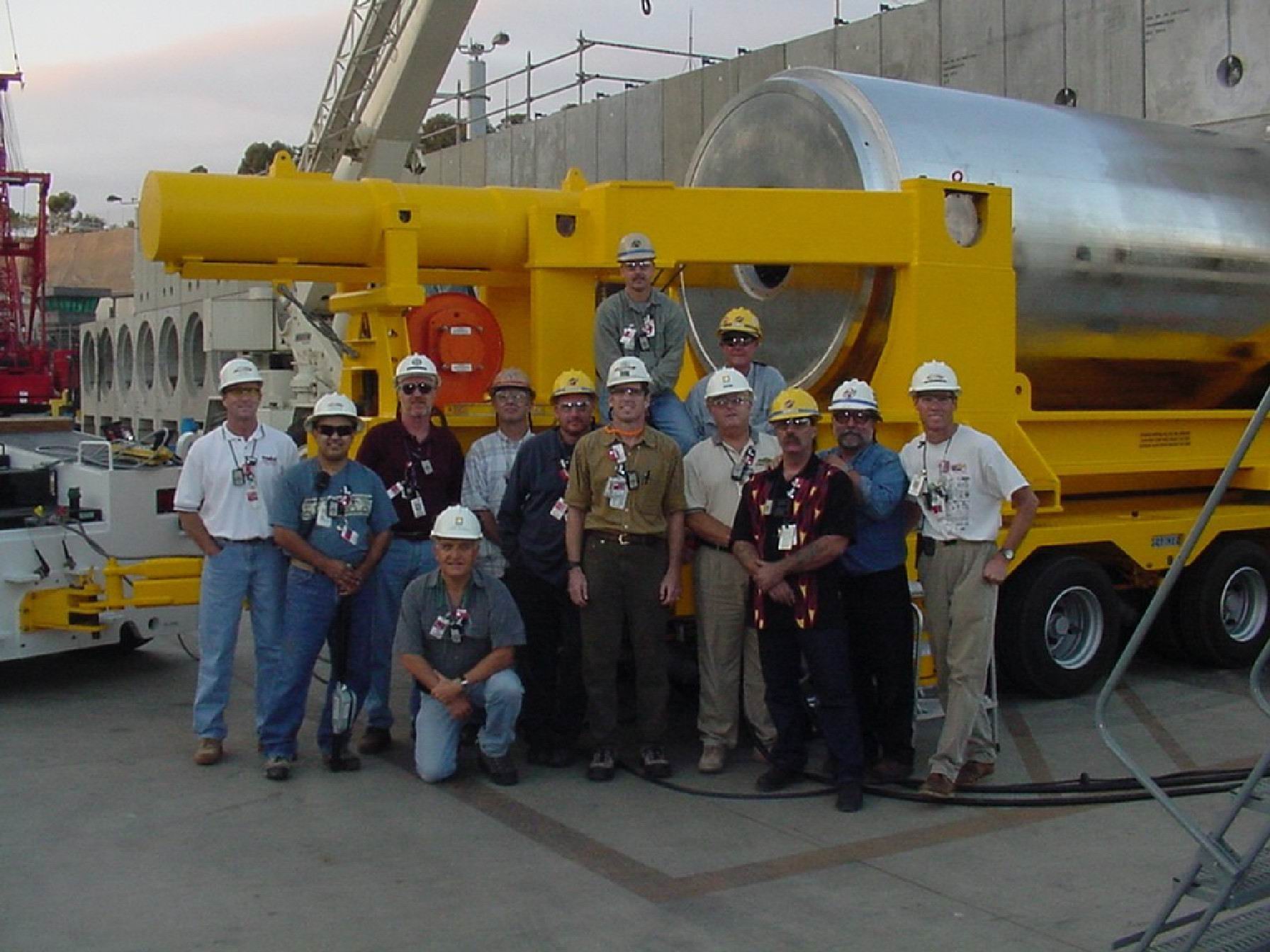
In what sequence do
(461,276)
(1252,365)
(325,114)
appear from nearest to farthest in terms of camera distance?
(461,276) → (1252,365) → (325,114)

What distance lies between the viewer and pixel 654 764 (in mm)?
6074

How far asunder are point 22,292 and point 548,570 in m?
25.7

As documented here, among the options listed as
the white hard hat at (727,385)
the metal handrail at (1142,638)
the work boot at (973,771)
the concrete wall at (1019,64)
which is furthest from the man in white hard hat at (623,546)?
the concrete wall at (1019,64)

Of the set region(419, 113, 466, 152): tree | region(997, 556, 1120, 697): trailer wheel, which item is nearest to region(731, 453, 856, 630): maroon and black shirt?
region(997, 556, 1120, 697): trailer wheel

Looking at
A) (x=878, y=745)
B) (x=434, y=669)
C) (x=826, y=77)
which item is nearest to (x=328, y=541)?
(x=434, y=669)

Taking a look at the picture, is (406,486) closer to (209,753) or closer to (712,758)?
(209,753)

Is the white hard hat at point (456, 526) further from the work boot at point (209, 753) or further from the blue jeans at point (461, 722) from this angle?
the work boot at point (209, 753)

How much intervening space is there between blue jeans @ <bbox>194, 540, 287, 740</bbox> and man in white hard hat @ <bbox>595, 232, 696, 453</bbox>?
5.76 ft

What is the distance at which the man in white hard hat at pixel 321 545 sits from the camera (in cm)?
607

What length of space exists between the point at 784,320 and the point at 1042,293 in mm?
1397

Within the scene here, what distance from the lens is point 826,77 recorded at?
24.8ft

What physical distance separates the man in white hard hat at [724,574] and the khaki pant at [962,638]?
2.67 ft

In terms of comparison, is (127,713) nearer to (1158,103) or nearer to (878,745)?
(878,745)

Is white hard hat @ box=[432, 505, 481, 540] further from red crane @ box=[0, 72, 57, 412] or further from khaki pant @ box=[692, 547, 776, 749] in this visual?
red crane @ box=[0, 72, 57, 412]
